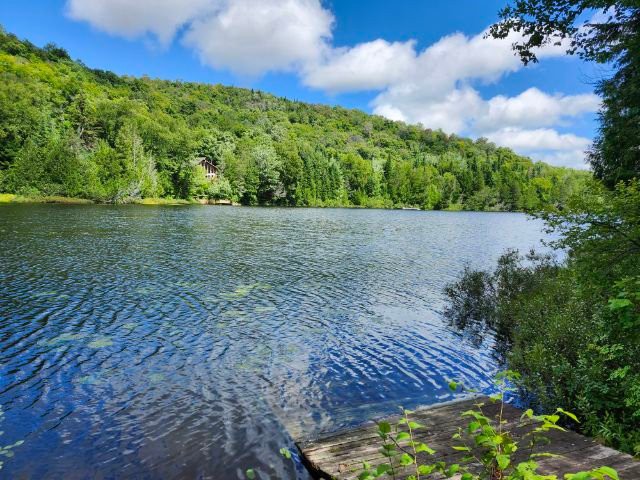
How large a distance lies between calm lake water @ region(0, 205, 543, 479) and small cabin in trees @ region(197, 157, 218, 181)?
314ft

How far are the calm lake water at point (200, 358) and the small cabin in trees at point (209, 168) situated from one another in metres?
95.8

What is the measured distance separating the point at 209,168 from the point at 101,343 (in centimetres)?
11751

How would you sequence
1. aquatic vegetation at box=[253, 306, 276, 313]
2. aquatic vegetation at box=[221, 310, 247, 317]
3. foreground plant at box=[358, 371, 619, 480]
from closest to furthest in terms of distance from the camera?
foreground plant at box=[358, 371, 619, 480] < aquatic vegetation at box=[221, 310, 247, 317] < aquatic vegetation at box=[253, 306, 276, 313]

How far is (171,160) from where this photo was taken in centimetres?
11588

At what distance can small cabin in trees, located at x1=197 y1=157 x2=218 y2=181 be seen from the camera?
124 m

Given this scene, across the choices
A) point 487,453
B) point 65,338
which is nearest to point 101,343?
point 65,338

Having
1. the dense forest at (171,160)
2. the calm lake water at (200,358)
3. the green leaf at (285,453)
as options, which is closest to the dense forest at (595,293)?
the calm lake water at (200,358)

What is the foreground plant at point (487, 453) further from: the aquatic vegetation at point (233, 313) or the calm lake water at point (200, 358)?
the aquatic vegetation at point (233, 313)

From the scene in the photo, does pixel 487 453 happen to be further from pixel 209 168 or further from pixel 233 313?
pixel 209 168

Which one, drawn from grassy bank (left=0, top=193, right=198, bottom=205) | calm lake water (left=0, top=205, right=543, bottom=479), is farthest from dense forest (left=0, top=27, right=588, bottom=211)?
calm lake water (left=0, top=205, right=543, bottom=479)

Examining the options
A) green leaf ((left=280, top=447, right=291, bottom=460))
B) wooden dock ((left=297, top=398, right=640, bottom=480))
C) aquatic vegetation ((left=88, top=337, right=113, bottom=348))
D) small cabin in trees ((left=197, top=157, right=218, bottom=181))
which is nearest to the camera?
wooden dock ((left=297, top=398, right=640, bottom=480))

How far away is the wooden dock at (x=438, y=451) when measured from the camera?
7309 millimetres

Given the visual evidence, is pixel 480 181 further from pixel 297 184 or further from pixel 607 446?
pixel 607 446

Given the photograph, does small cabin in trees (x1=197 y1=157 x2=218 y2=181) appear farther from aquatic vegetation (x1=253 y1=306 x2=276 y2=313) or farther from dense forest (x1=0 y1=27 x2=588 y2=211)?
aquatic vegetation (x1=253 y1=306 x2=276 y2=313)
